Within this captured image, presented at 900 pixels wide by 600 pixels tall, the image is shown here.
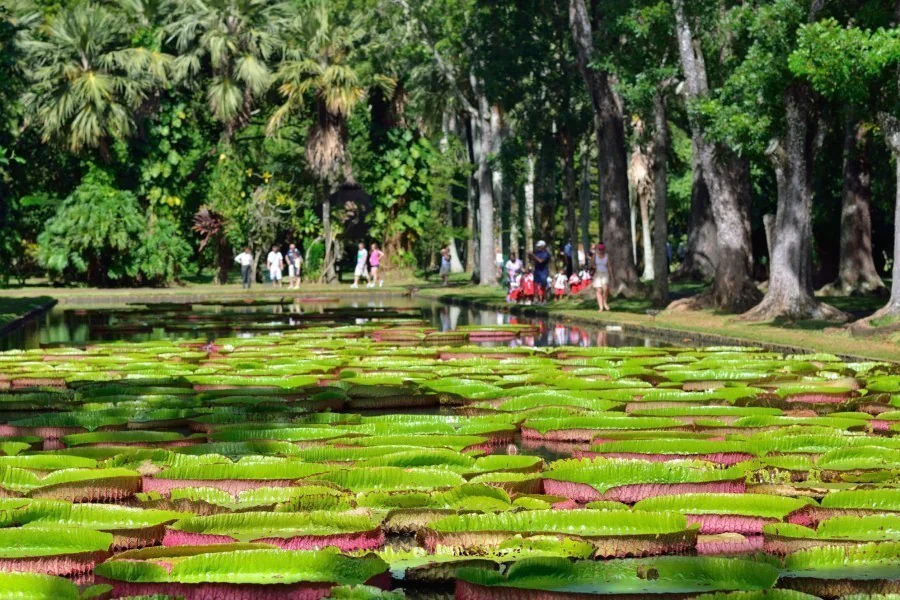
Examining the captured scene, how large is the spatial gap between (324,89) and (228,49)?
3.31m

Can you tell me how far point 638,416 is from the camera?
9.66 meters

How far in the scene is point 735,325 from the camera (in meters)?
22.1

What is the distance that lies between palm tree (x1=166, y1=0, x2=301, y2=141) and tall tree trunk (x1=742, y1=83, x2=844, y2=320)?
2605 cm

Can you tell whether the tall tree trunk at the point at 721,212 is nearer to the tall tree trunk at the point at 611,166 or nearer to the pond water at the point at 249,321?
the pond water at the point at 249,321

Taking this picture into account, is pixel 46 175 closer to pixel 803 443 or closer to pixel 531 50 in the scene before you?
pixel 531 50

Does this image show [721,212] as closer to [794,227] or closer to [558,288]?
[794,227]

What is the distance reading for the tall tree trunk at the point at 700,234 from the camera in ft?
130

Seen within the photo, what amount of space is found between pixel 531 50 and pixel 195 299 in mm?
10951

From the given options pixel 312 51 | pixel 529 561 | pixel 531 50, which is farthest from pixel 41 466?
pixel 312 51

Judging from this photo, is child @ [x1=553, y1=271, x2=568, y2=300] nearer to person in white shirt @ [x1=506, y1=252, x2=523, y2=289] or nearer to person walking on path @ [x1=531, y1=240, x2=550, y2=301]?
person in white shirt @ [x1=506, y1=252, x2=523, y2=289]

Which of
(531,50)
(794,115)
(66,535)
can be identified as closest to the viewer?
(66,535)

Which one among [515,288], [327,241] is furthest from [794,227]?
[327,241]

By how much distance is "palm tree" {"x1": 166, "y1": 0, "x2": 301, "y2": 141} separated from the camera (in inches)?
1812

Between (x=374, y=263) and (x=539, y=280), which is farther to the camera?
(x=374, y=263)
